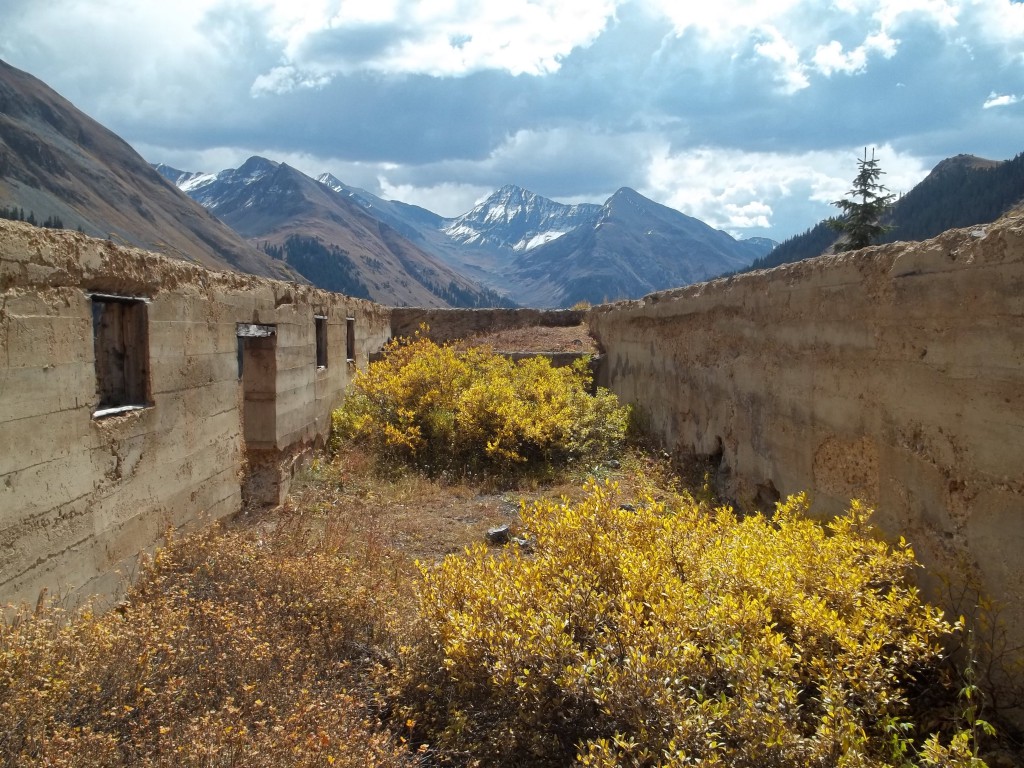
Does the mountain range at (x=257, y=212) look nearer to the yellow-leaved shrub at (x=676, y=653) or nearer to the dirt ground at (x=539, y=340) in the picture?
the dirt ground at (x=539, y=340)

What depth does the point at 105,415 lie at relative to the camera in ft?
12.8

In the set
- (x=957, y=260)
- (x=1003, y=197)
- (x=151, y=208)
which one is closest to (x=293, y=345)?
(x=957, y=260)

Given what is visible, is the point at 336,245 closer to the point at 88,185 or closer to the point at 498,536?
the point at 88,185

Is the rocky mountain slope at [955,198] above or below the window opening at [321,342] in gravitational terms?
above

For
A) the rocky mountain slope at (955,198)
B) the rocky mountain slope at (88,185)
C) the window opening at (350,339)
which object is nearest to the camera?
the window opening at (350,339)

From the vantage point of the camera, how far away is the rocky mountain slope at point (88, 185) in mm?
63781

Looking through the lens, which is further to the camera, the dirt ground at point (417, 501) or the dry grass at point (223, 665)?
the dirt ground at point (417, 501)

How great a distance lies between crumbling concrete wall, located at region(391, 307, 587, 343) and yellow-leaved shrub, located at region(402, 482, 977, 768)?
13123 millimetres

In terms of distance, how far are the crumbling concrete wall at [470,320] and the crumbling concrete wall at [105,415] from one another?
31.7 ft

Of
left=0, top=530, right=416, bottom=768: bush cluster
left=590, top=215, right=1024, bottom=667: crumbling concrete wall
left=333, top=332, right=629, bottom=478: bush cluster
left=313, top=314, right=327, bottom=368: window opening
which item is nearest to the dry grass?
left=0, top=530, right=416, bottom=768: bush cluster

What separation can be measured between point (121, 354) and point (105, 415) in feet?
1.83

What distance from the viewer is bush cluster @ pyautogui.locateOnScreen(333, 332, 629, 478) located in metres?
8.33

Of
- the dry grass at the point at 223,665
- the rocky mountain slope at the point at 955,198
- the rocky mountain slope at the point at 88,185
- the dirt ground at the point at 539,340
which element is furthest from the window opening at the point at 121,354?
the rocky mountain slope at the point at 88,185

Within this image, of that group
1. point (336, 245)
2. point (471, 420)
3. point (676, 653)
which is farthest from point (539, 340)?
point (336, 245)
